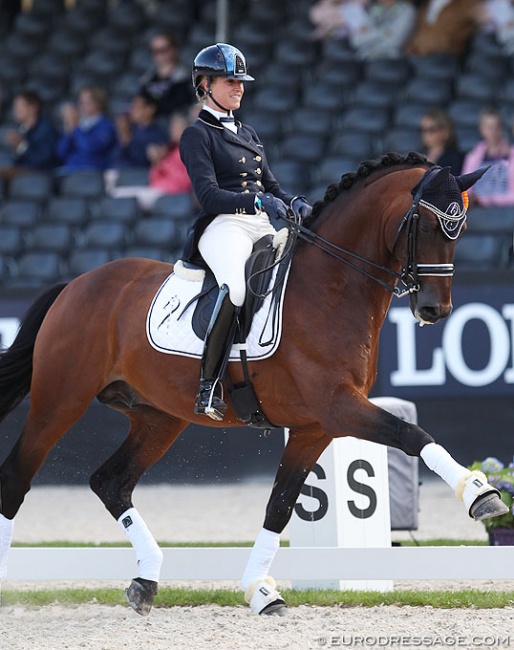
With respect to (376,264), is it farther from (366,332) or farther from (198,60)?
(198,60)

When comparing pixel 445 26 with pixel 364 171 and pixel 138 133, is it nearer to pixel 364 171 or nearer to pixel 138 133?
pixel 138 133

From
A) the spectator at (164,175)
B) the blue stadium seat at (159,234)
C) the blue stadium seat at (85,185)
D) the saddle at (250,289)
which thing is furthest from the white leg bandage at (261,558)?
the blue stadium seat at (85,185)

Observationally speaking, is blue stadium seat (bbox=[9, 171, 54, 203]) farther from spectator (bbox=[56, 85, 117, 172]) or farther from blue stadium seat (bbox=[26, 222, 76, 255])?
blue stadium seat (bbox=[26, 222, 76, 255])

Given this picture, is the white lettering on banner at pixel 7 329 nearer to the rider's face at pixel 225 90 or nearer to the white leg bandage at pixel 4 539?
the white leg bandage at pixel 4 539

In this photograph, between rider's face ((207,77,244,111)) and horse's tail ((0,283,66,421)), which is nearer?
rider's face ((207,77,244,111))

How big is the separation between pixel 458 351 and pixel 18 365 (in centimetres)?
383

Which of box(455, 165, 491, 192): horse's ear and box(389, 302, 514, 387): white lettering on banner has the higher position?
box(455, 165, 491, 192): horse's ear

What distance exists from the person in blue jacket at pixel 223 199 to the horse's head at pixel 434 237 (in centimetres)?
63

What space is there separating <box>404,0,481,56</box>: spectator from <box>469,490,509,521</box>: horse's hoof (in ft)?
25.5

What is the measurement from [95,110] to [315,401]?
7.31 m

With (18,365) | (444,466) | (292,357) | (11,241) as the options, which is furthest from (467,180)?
(11,241)

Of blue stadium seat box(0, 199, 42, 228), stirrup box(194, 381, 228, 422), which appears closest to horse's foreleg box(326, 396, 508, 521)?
stirrup box(194, 381, 228, 422)

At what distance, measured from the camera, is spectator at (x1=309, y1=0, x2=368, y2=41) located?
12.0m

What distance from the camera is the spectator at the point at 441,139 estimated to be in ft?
31.0
